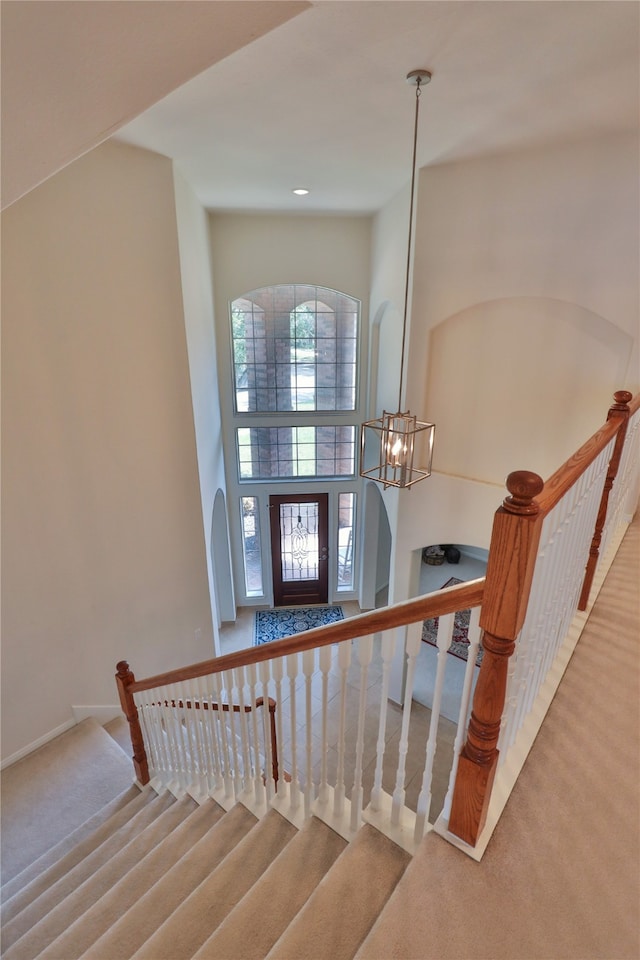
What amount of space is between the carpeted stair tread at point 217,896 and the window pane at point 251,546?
512 centimetres

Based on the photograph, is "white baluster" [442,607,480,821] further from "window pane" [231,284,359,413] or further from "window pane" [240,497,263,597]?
"window pane" [240,497,263,597]

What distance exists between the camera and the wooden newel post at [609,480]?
2.12 m

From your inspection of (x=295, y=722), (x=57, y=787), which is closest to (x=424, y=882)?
(x=295, y=722)

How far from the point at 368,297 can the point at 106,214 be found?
11.4 feet

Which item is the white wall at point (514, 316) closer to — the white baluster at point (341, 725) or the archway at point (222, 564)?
the archway at point (222, 564)

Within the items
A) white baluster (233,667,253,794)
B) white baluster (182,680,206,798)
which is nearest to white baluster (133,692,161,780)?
white baluster (182,680,206,798)

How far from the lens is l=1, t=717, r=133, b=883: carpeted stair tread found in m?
2.98

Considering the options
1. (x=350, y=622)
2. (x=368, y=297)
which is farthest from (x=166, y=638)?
(x=368, y=297)

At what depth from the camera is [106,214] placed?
3.29 m

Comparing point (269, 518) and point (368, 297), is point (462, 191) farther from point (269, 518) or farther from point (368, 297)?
point (269, 518)

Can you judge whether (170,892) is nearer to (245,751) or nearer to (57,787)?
(245,751)

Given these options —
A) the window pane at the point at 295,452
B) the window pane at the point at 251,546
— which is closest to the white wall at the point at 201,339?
the window pane at the point at 295,452

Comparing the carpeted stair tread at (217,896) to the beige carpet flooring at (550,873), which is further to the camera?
the carpeted stair tread at (217,896)

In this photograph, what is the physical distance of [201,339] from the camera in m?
4.78
